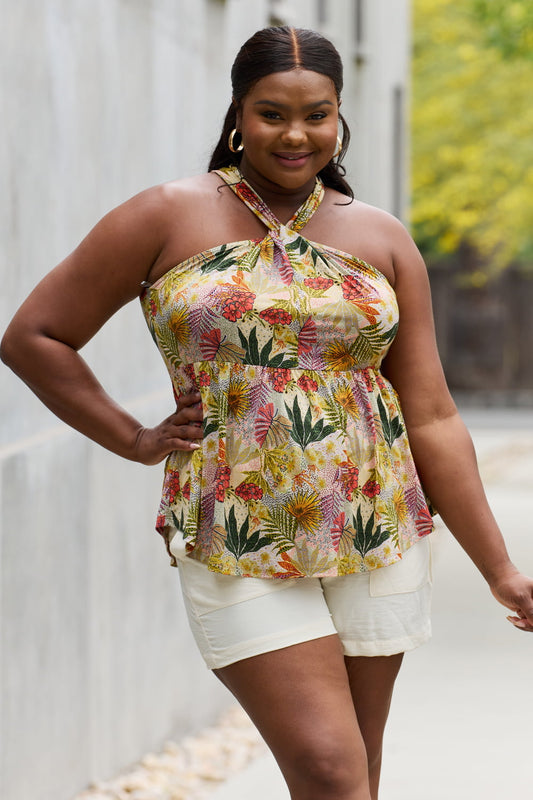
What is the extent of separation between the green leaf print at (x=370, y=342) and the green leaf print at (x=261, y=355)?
0.14 metres

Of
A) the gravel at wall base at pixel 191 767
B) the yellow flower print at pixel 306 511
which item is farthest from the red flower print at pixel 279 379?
the gravel at wall base at pixel 191 767

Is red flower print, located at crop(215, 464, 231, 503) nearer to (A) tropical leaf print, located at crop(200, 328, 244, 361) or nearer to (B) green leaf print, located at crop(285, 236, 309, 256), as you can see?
(A) tropical leaf print, located at crop(200, 328, 244, 361)

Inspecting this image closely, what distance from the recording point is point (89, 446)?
4410 mm

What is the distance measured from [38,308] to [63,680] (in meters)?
1.85

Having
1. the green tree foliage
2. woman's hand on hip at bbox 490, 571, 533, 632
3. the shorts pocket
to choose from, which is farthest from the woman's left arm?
the green tree foliage

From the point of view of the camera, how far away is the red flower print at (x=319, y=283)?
259 cm

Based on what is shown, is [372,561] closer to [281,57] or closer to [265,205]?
[265,205]

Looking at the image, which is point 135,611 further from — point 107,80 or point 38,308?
point 38,308

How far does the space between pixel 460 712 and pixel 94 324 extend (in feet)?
11.7

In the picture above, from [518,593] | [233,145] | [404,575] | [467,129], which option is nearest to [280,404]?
[404,575]

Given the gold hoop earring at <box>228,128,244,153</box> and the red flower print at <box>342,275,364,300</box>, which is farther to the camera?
the gold hoop earring at <box>228,128,244,153</box>

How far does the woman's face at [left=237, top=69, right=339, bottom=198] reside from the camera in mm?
2615

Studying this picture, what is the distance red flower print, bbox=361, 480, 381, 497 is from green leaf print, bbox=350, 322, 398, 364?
0.78 feet

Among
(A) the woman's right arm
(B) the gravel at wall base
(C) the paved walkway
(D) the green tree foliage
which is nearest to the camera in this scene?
(A) the woman's right arm
